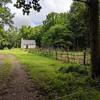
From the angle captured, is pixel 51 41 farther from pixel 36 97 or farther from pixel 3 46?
pixel 36 97

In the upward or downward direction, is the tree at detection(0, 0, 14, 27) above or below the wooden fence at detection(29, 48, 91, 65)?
above

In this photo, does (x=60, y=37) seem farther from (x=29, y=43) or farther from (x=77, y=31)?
(x=29, y=43)

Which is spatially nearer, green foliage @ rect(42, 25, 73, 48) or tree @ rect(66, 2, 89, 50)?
tree @ rect(66, 2, 89, 50)

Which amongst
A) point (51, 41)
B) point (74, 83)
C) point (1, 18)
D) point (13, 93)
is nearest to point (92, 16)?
point (74, 83)

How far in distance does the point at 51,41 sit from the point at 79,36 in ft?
28.6

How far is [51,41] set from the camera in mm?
86062

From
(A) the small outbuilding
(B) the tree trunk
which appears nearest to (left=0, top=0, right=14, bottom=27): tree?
(B) the tree trunk

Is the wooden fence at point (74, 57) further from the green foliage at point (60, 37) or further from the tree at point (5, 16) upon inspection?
the green foliage at point (60, 37)

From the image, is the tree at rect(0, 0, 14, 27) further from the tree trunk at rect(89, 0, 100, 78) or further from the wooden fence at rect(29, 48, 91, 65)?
the tree trunk at rect(89, 0, 100, 78)

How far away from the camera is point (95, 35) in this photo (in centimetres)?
1706

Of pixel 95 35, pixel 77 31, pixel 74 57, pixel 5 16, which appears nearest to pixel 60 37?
pixel 77 31

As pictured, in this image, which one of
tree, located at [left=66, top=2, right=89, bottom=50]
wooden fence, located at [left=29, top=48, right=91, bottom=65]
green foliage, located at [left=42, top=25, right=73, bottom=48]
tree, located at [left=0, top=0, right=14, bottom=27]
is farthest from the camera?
green foliage, located at [left=42, top=25, right=73, bottom=48]

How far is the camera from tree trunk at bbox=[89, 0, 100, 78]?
1702 cm

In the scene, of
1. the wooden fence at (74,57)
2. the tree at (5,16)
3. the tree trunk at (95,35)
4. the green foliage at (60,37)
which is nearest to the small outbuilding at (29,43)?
the green foliage at (60,37)
